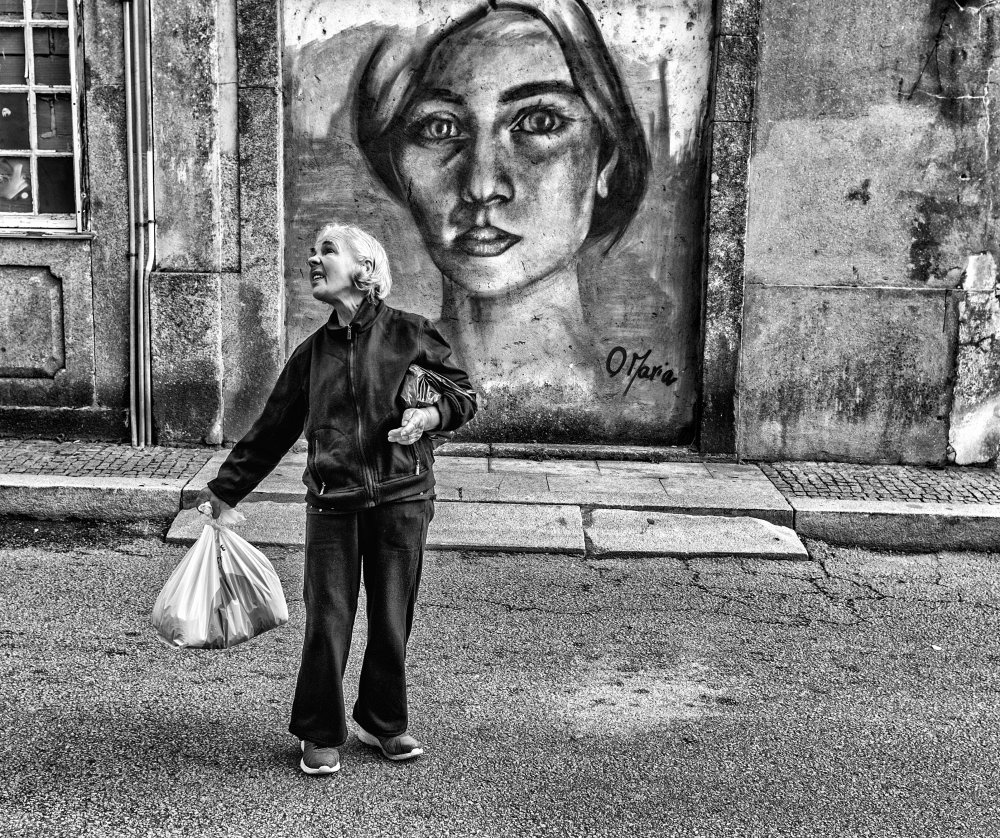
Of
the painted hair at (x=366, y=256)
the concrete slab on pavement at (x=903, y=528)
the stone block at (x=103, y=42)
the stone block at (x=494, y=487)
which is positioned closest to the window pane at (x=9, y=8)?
the stone block at (x=103, y=42)

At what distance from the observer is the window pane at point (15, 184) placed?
328 inches

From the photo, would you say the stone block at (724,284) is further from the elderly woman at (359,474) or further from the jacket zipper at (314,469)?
the jacket zipper at (314,469)

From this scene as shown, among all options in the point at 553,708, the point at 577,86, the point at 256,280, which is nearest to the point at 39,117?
the point at 256,280

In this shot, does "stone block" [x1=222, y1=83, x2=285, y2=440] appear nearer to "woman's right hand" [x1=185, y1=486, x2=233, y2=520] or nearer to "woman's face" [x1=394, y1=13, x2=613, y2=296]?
"woman's face" [x1=394, y1=13, x2=613, y2=296]

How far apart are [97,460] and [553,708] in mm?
4434

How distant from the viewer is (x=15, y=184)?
8.35 metres

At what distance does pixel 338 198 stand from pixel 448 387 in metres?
4.79

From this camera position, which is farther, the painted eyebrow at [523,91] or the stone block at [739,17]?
the painted eyebrow at [523,91]

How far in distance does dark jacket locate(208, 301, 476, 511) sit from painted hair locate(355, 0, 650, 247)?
15.2ft

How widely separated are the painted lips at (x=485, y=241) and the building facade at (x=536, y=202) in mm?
23

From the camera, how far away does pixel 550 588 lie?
580 cm

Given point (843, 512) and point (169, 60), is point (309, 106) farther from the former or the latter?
point (843, 512)

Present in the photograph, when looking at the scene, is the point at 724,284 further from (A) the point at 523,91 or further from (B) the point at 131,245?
(B) the point at 131,245

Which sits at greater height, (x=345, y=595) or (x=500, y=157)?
(x=500, y=157)
